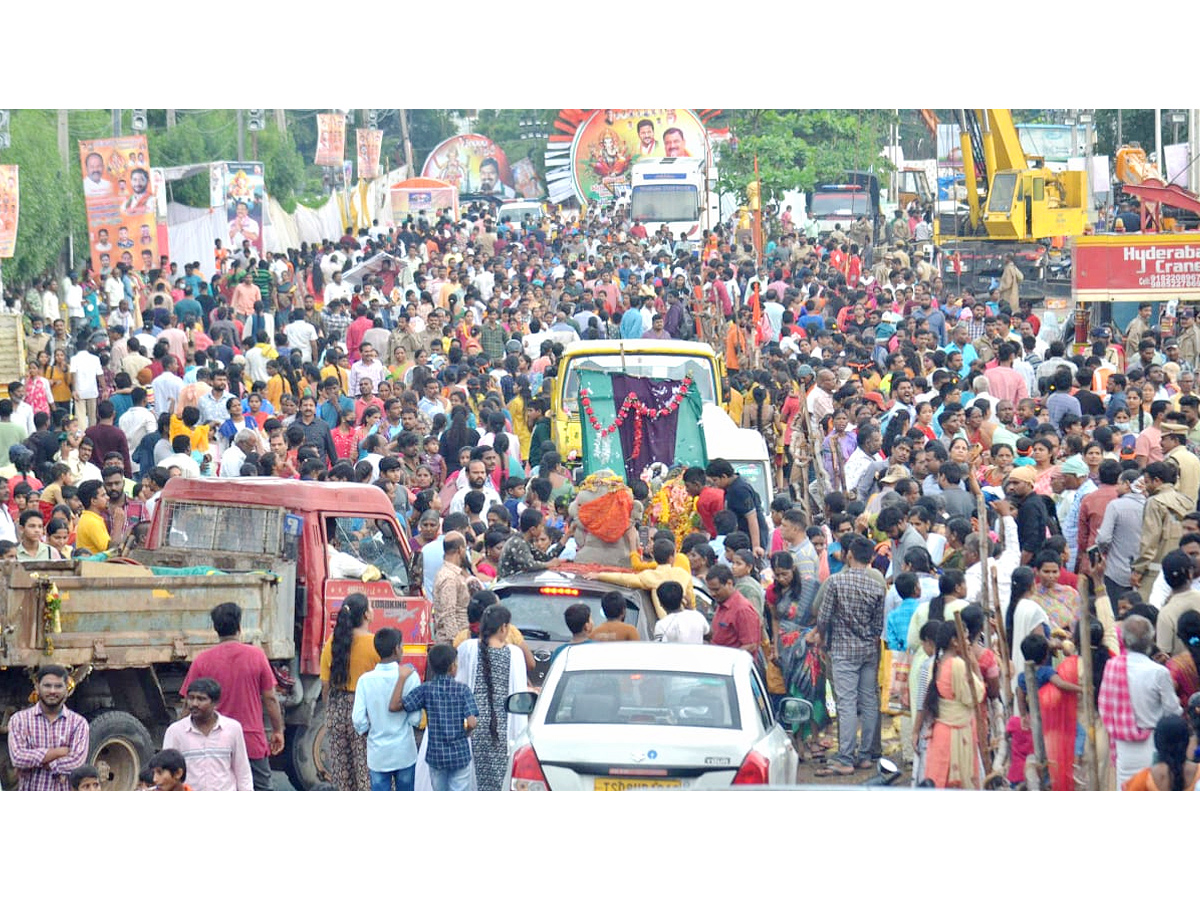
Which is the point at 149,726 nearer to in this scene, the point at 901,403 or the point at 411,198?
the point at 901,403

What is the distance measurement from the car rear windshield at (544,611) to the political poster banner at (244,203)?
974 inches

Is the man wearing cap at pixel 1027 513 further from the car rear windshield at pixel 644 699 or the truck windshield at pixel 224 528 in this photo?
the truck windshield at pixel 224 528

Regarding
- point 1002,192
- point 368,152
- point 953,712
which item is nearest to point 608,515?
point 953,712

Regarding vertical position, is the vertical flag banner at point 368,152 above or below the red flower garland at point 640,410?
above

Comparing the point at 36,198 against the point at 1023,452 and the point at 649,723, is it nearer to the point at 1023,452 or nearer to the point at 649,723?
the point at 1023,452

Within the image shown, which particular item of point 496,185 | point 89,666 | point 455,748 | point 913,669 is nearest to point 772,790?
point 455,748

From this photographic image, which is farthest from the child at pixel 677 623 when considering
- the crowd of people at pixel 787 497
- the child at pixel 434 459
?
the child at pixel 434 459

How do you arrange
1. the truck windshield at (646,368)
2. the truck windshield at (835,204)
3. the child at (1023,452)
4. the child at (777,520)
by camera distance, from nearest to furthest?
the child at (777,520)
the child at (1023,452)
the truck windshield at (646,368)
the truck windshield at (835,204)

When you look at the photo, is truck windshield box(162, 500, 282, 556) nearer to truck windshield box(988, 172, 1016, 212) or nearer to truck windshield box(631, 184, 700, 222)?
truck windshield box(988, 172, 1016, 212)

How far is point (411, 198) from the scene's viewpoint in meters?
51.4

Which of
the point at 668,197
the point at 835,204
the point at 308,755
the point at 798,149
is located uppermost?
the point at 798,149

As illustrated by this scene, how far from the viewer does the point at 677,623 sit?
10102 millimetres

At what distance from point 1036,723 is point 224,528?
497cm

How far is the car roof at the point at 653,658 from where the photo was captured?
829 cm
